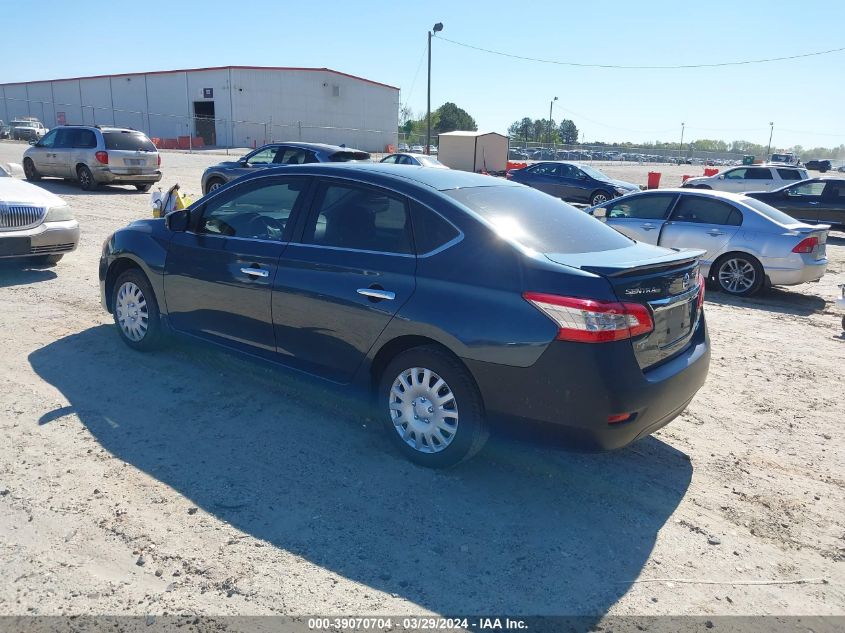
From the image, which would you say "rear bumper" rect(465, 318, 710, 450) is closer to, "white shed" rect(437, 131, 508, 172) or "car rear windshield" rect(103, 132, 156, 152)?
"car rear windshield" rect(103, 132, 156, 152)

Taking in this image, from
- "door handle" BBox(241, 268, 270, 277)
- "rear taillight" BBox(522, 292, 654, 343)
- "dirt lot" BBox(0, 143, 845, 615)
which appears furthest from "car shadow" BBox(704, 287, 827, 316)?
"door handle" BBox(241, 268, 270, 277)

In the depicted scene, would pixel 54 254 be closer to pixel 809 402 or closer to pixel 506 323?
pixel 506 323

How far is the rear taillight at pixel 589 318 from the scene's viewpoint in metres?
3.21

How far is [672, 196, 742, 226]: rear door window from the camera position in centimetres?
918

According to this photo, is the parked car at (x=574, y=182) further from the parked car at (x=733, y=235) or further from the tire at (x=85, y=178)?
the tire at (x=85, y=178)

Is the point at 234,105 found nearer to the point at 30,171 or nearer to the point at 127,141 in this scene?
the point at 30,171

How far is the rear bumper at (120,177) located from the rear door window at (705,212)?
46.7 ft

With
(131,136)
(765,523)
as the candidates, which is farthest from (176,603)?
(131,136)

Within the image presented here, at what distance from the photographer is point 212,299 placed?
189 inches

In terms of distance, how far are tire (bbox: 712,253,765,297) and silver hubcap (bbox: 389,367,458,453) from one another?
696 cm

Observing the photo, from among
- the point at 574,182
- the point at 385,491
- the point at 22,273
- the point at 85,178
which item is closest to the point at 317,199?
the point at 385,491

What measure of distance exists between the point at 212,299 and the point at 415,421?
1.95 metres

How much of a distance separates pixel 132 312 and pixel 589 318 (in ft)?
13.1

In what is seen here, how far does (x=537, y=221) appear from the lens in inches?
158
